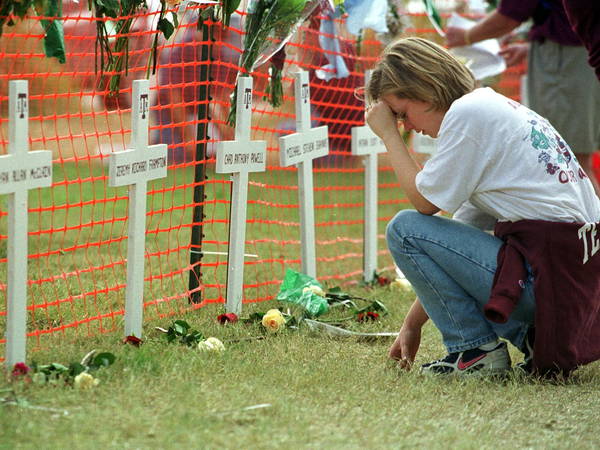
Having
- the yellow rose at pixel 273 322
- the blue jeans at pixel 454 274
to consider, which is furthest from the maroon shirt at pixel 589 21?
the yellow rose at pixel 273 322

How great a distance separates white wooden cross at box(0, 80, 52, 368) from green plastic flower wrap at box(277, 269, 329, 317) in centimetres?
150

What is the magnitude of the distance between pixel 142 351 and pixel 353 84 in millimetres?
3215

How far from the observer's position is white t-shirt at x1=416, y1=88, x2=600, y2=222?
3045 mm

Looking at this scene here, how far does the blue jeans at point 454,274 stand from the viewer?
3.15m

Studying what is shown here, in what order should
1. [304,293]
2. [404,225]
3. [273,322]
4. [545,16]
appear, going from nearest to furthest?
[404,225], [273,322], [304,293], [545,16]

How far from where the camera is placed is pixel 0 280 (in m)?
4.42

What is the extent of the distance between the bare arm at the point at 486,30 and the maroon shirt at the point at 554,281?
7.83 ft

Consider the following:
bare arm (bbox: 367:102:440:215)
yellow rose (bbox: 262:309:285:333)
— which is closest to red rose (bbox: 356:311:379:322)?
yellow rose (bbox: 262:309:285:333)

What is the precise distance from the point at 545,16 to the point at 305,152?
1.85 metres

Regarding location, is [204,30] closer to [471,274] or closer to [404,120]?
[404,120]

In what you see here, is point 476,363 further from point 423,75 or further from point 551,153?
point 423,75

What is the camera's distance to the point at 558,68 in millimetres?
5320

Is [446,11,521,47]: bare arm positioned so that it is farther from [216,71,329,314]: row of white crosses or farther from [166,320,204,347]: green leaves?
[166,320,204,347]: green leaves

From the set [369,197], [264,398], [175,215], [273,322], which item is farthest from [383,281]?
[175,215]
